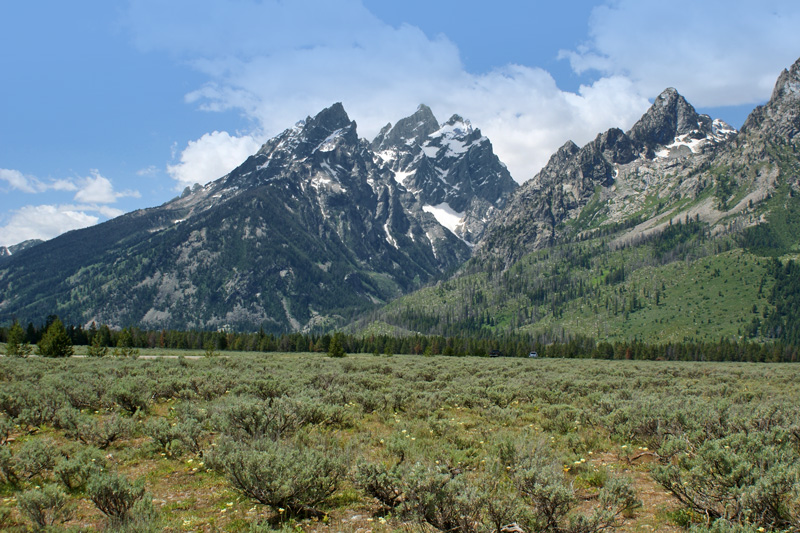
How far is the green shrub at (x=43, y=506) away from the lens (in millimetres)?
7715

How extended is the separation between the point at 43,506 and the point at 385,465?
21.9ft

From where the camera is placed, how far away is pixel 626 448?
13914 millimetres

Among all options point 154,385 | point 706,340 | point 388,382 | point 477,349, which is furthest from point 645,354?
point 154,385

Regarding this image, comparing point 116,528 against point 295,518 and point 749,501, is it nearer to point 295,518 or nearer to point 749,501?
point 295,518

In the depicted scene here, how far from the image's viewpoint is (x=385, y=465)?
9.95 meters

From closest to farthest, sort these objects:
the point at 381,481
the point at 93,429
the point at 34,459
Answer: the point at 381,481, the point at 34,459, the point at 93,429

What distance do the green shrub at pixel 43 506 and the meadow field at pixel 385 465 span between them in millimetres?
27

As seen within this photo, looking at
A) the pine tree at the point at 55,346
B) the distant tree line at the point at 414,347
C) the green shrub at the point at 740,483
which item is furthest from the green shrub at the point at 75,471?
the distant tree line at the point at 414,347

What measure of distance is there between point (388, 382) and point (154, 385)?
12.5 meters

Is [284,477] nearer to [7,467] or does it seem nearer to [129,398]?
[7,467]

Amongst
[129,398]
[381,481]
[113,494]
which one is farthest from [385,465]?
[129,398]

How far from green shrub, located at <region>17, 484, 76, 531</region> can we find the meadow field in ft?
0.09

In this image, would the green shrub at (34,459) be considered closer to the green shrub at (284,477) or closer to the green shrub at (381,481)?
the green shrub at (284,477)

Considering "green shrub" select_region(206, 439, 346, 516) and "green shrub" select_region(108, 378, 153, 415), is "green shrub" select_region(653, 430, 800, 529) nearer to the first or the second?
"green shrub" select_region(206, 439, 346, 516)
